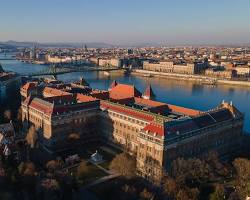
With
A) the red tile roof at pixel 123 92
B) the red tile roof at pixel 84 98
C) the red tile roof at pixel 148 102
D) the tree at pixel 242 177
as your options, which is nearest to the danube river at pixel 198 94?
the red tile roof at pixel 148 102

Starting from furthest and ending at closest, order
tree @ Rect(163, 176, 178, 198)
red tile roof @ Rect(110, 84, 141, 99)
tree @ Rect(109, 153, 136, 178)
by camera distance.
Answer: red tile roof @ Rect(110, 84, 141, 99) < tree @ Rect(109, 153, 136, 178) < tree @ Rect(163, 176, 178, 198)

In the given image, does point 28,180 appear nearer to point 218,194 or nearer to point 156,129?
point 156,129

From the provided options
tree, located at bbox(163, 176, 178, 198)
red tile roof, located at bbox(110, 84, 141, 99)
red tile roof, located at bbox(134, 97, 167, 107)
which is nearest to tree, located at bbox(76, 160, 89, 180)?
tree, located at bbox(163, 176, 178, 198)

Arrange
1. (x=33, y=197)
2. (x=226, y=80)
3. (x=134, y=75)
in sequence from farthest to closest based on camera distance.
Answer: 1. (x=134, y=75)
2. (x=226, y=80)
3. (x=33, y=197)

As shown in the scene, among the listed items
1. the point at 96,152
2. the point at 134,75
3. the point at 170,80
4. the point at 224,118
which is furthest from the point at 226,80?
the point at 96,152

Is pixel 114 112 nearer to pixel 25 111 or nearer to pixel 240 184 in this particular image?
pixel 25 111

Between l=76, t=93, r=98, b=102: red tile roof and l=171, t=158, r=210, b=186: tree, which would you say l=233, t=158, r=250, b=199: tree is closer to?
l=171, t=158, r=210, b=186: tree
